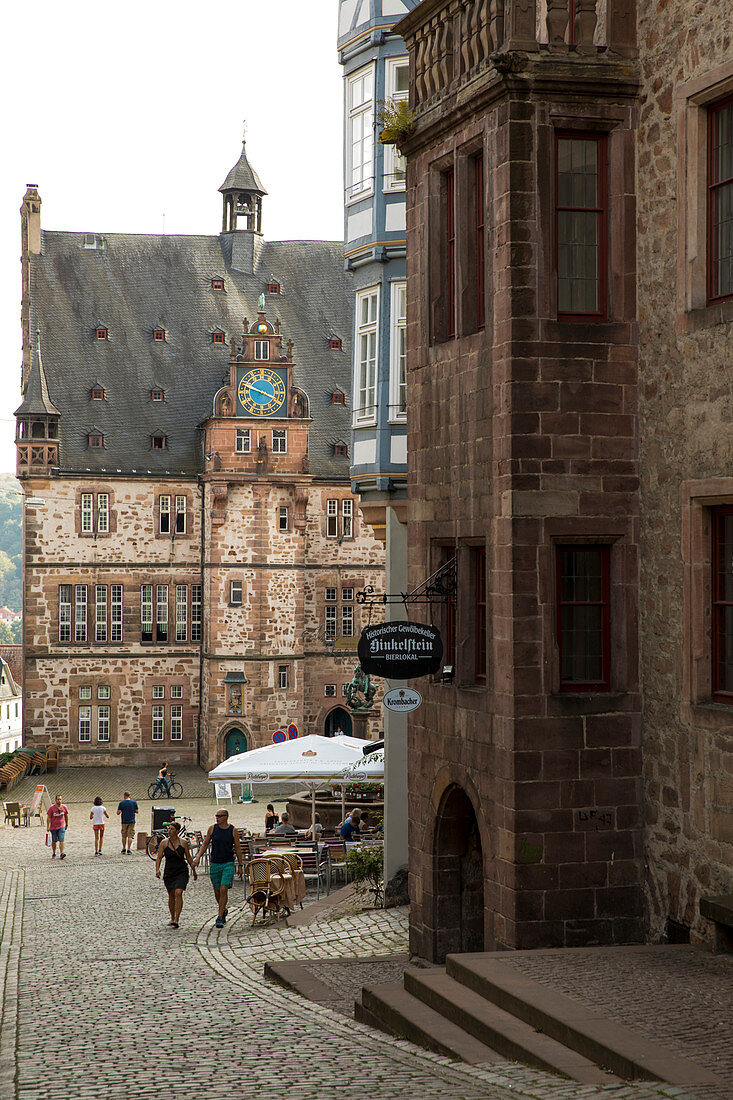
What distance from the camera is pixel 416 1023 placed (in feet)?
32.1

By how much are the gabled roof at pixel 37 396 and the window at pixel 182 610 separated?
7.46 meters

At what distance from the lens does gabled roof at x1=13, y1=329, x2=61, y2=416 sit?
157 feet

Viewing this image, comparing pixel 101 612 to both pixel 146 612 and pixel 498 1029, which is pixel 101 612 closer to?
pixel 146 612

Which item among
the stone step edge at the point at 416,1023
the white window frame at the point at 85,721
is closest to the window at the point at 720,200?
the stone step edge at the point at 416,1023

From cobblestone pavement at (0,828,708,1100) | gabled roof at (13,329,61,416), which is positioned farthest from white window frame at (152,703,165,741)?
cobblestone pavement at (0,828,708,1100)

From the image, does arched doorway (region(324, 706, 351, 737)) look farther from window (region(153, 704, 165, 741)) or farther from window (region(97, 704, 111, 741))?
window (region(97, 704, 111, 741))

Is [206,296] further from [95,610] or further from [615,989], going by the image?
[615,989]

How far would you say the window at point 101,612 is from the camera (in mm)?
47688

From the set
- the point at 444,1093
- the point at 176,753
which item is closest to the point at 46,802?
the point at 176,753

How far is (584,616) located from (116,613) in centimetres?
3730

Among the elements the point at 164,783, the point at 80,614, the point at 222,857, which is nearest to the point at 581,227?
the point at 222,857

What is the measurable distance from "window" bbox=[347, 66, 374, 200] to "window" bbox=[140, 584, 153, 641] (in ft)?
99.2

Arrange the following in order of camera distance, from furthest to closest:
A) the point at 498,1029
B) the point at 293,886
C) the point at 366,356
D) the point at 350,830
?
the point at 350,830 → the point at 366,356 → the point at 293,886 → the point at 498,1029

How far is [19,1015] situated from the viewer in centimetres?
1206
